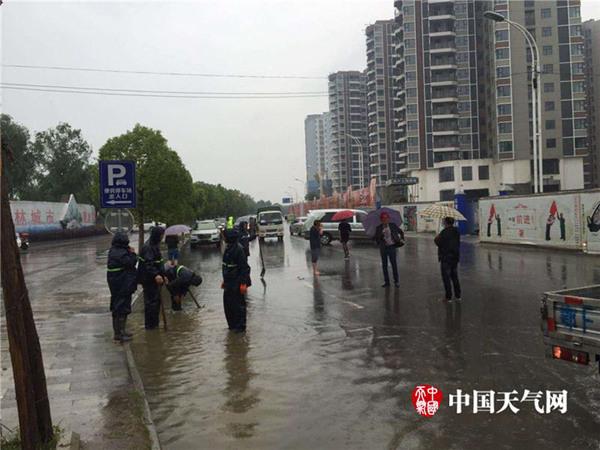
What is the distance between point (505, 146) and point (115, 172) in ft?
240

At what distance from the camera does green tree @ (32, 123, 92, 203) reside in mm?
75438

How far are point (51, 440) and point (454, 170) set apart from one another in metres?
81.0

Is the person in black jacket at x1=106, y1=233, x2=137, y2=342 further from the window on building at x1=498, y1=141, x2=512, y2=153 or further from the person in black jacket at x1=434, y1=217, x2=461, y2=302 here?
the window on building at x1=498, y1=141, x2=512, y2=153

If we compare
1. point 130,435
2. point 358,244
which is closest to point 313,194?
point 358,244

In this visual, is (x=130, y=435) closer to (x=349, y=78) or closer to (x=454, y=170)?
(x=454, y=170)

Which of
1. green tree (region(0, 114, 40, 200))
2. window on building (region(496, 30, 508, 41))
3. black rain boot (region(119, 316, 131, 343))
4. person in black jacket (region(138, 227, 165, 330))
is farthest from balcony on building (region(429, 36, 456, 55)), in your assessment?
black rain boot (region(119, 316, 131, 343))

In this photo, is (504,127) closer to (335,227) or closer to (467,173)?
(467,173)

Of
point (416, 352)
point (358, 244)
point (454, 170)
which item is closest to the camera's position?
point (416, 352)

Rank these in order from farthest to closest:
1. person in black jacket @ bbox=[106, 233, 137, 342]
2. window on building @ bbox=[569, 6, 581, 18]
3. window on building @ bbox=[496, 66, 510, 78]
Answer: window on building @ bbox=[496, 66, 510, 78] < window on building @ bbox=[569, 6, 581, 18] < person in black jacket @ bbox=[106, 233, 137, 342]

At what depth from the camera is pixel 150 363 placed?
7.47 metres

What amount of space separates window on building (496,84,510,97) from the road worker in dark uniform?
73.2 m

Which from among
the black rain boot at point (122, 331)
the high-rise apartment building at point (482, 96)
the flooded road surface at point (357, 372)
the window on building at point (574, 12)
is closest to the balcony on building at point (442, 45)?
the high-rise apartment building at point (482, 96)

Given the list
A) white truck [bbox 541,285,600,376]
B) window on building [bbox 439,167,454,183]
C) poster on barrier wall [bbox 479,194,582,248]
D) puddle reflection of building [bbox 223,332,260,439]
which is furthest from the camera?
window on building [bbox 439,167,454,183]

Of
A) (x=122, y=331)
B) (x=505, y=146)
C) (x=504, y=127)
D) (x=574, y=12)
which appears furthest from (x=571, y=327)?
(x=574, y=12)
